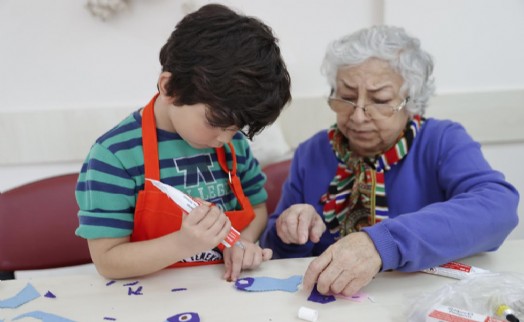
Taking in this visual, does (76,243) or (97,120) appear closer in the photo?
(76,243)

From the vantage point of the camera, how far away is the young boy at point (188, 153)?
888 millimetres

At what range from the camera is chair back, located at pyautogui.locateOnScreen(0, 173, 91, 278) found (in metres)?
1.46

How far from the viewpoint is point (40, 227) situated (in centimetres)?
150

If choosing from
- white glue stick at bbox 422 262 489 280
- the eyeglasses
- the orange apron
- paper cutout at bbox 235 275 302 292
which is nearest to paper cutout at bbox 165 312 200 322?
paper cutout at bbox 235 275 302 292

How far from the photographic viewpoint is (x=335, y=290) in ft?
2.96

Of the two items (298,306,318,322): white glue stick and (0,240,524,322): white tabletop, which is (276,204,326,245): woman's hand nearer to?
(0,240,524,322): white tabletop

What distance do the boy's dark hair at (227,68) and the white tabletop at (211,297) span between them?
35cm

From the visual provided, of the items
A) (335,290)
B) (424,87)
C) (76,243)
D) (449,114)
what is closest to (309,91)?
(449,114)

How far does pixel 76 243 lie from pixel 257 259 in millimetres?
795

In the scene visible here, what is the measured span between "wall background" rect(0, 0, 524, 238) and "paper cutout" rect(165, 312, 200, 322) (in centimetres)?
144

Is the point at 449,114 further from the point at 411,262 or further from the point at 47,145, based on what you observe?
the point at 47,145

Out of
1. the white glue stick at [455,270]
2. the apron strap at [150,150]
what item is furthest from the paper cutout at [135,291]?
the white glue stick at [455,270]

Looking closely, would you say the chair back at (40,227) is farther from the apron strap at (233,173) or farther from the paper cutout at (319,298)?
the paper cutout at (319,298)

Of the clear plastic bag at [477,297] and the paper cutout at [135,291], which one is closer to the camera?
the clear plastic bag at [477,297]
